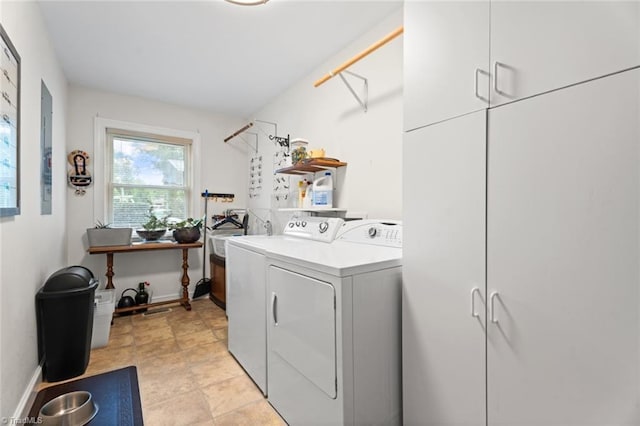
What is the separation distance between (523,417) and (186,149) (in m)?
4.09

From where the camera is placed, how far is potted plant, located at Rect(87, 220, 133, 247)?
2963mm

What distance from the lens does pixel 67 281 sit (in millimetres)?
1997

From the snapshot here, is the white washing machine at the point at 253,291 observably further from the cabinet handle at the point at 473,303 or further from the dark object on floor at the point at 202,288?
the dark object on floor at the point at 202,288

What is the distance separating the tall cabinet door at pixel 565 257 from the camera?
772 mm

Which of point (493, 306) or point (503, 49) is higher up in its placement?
point (503, 49)

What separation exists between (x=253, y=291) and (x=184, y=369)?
87 cm

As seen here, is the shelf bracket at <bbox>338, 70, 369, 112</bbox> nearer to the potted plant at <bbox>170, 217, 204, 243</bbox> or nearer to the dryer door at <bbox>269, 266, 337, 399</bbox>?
the dryer door at <bbox>269, 266, 337, 399</bbox>

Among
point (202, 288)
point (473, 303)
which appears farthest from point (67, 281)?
point (473, 303)

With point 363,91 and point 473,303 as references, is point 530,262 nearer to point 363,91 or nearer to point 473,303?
point 473,303

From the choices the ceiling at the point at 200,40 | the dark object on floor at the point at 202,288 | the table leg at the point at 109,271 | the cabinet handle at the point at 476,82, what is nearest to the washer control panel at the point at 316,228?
the cabinet handle at the point at 476,82

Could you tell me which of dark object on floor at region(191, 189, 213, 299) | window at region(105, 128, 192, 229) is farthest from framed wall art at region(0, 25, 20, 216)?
dark object on floor at region(191, 189, 213, 299)

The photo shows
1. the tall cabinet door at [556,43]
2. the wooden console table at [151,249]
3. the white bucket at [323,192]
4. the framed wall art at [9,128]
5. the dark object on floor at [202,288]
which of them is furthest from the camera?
the dark object on floor at [202,288]

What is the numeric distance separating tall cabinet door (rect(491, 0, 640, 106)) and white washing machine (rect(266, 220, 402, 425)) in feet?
2.77

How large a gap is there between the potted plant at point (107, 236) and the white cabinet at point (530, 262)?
3094 millimetres
